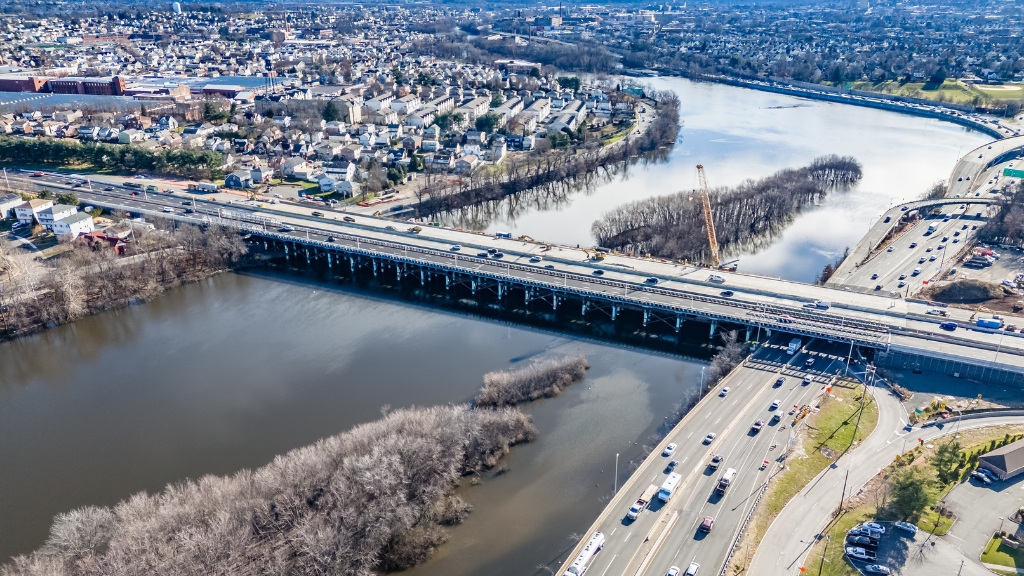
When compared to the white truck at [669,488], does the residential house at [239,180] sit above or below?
above

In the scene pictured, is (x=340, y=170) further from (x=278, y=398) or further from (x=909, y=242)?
(x=909, y=242)

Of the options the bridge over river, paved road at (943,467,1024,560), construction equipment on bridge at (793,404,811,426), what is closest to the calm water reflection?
the bridge over river

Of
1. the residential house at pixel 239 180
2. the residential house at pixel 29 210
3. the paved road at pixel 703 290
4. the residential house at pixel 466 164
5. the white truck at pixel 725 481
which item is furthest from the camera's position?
the residential house at pixel 466 164

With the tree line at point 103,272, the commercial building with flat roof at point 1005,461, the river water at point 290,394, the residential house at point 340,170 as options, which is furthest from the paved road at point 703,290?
the residential house at point 340,170

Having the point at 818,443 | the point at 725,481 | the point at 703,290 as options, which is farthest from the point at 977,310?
the point at 725,481

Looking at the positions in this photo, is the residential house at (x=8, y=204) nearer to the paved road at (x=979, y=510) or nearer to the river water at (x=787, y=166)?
the river water at (x=787, y=166)
